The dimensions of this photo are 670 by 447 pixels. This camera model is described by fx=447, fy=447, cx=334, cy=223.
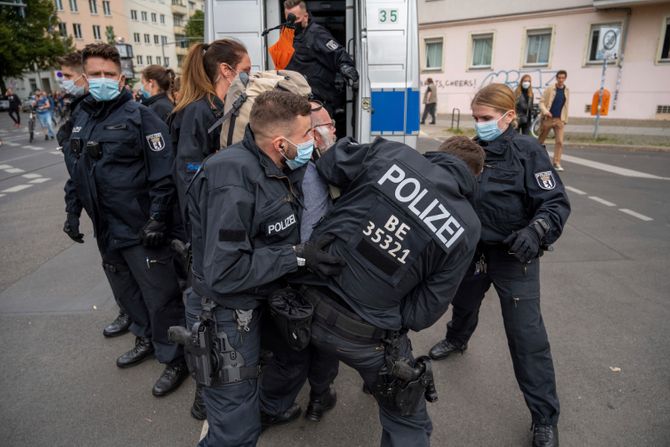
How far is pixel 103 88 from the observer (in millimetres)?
2793

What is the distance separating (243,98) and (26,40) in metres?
43.6

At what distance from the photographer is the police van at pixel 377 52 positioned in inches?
173

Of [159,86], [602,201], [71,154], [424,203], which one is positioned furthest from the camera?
[602,201]

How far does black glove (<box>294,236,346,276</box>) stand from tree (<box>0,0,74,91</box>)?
4149 cm

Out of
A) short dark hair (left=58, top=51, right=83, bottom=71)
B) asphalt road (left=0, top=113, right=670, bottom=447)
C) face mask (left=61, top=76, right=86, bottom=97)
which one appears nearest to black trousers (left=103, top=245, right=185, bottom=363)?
asphalt road (left=0, top=113, right=670, bottom=447)

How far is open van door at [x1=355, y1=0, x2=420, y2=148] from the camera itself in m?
4.39

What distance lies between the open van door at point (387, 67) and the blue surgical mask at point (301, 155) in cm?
267

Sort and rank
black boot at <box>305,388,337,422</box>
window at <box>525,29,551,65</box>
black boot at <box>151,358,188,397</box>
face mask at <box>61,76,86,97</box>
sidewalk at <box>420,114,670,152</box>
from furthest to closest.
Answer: window at <box>525,29,551,65</box> → sidewalk at <box>420,114,670,152</box> → face mask at <box>61,76,86,97</box> → black boot at <box>151,358,188,397</box> → black boot at <box>305,388,337,422</box>

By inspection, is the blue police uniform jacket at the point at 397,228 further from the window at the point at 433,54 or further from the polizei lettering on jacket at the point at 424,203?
the window at the point at 433,54

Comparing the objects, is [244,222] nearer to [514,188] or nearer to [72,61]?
[514,188]

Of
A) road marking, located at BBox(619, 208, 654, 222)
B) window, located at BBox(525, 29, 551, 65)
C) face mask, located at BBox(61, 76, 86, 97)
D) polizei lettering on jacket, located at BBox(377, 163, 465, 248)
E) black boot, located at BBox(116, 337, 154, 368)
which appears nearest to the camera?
polizei lettering on jacket, located at BBox(377, 163, 465, 248)

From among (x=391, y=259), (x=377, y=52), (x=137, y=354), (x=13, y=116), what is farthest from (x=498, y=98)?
(x=13, y=116)

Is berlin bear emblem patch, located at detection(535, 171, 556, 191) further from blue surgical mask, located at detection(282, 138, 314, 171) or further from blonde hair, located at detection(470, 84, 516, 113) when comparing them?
blue surgical mask, located at detection(282, 138, 314, 171)

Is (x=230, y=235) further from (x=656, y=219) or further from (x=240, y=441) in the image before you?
(x=656, y=219)
